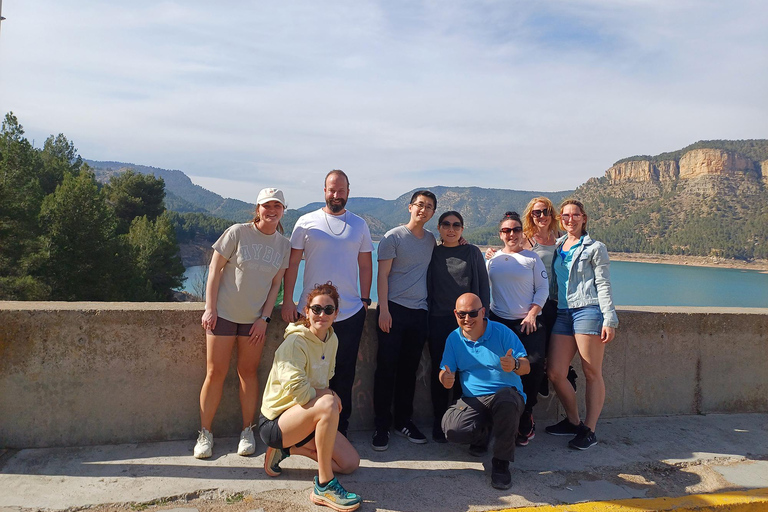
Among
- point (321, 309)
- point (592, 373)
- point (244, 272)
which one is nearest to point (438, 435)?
point (592, 373)

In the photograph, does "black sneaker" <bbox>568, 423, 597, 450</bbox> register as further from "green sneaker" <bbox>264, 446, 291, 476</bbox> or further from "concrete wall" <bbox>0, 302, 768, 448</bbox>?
"green sneaker" <bbox>264, 446, 291, 476</bbox>

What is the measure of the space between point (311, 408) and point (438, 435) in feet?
4.24

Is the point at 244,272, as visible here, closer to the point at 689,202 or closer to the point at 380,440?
the point at 380,440

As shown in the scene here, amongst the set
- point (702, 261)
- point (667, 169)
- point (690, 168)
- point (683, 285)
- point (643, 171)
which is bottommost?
point (683, 285)

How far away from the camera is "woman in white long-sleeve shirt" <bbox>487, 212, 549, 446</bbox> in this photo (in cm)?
385

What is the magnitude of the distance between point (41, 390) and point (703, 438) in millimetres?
4884

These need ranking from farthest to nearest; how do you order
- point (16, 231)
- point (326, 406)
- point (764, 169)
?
point (764, 169), point (16, 231), point (326, 406)

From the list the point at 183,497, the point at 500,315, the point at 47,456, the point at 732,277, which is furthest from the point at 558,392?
the point at 732,277

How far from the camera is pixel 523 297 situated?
3.91 metres

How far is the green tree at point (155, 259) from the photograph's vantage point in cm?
3618

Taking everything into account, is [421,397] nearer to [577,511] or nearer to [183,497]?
[577,511]

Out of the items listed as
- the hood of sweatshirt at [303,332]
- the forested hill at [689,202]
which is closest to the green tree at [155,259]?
the hood of sweatshirt at [303,332]

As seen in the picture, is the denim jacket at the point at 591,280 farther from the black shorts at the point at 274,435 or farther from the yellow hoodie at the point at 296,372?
the black shorts at the point at 274,435

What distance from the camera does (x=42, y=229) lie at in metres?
27.8
